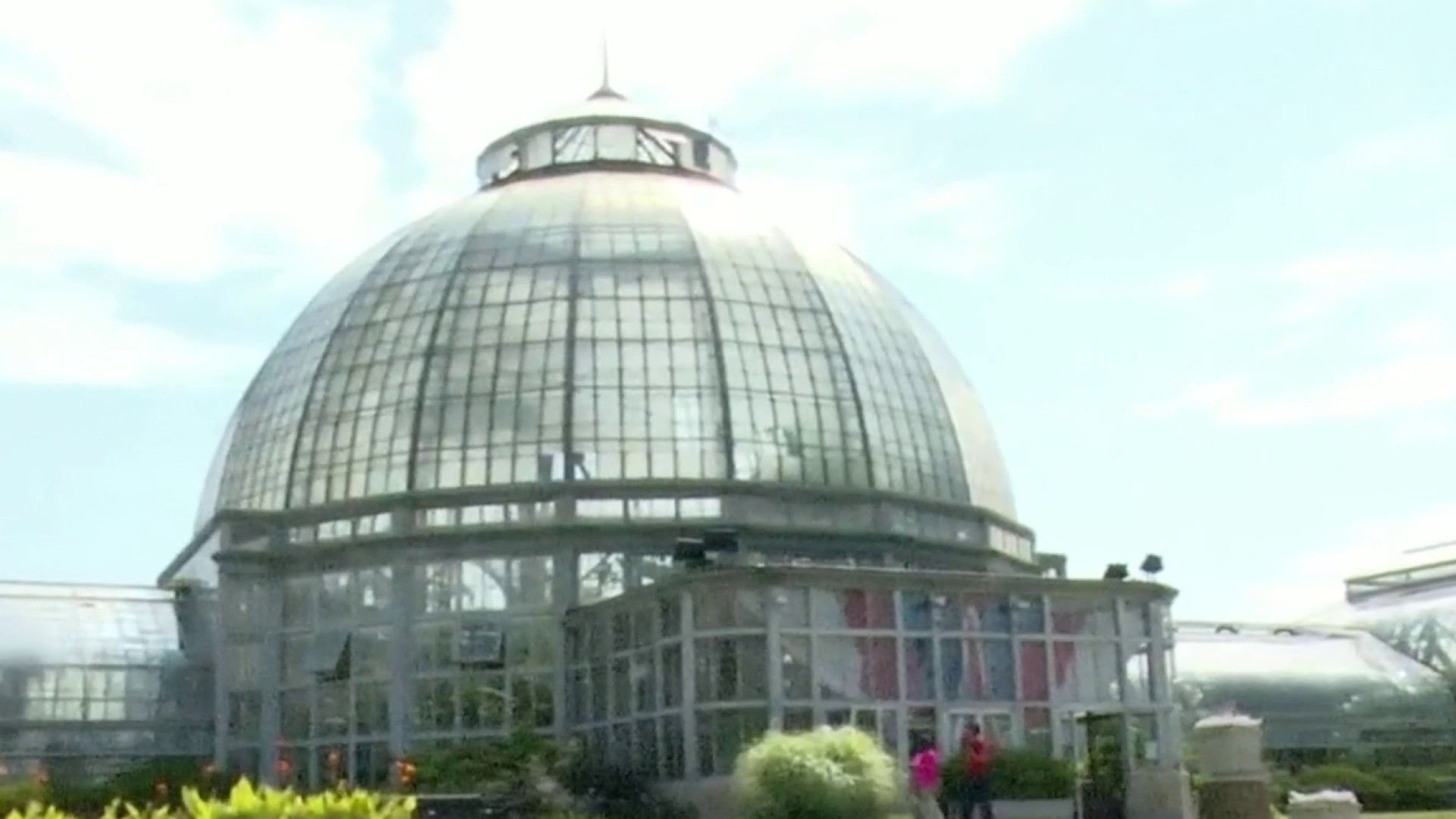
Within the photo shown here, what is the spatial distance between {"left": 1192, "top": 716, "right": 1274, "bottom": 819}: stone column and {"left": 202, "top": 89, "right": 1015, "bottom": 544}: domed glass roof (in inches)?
1038

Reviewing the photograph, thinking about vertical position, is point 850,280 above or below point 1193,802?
above

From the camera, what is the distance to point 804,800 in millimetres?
28391

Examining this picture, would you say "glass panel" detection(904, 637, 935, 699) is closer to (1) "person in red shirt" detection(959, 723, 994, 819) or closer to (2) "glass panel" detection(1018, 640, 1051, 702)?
(2) "glass panel" detection(1018, 640, 1051, 702)

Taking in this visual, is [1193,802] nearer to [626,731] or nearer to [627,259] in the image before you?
[626,731]

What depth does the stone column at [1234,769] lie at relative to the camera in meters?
25.8

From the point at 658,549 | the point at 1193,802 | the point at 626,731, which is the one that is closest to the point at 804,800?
the point at 1193,802

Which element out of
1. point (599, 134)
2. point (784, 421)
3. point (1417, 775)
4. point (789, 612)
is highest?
point (599, 134)

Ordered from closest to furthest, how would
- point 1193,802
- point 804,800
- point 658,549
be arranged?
point 804,800 < point 1193,802 < point 658,549

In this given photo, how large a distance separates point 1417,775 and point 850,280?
22909 millimetres

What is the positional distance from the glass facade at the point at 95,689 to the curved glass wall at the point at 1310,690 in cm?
3463

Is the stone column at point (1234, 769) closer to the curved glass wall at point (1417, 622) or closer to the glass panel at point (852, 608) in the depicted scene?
the glass panel at point (852, 608)

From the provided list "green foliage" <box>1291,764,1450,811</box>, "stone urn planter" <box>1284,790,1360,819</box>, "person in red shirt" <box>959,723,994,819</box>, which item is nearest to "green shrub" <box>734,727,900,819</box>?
"person in red shirt" <box>959,723,994,819</box>

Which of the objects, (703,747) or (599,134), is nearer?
(703,747)

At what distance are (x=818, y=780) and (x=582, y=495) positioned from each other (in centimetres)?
2355
